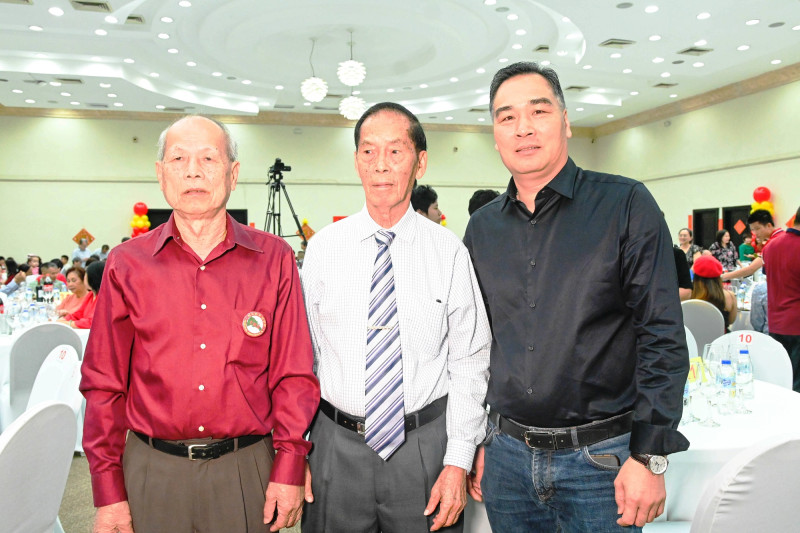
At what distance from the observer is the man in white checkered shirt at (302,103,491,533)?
1.69 meters

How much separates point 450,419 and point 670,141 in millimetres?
15314

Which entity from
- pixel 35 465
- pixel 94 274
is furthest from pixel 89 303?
pixel 35 465

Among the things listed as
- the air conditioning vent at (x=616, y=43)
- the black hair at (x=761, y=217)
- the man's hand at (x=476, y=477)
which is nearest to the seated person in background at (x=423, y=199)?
the man's hand at (x=476, y=477)

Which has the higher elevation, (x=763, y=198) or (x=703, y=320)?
(x=763, y=198)

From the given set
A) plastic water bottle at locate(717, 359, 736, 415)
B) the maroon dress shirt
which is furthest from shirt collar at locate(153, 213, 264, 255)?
plastic water bottle at locate(717, 359, 736, 415)

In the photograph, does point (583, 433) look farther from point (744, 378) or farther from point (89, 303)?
point (89, 303)

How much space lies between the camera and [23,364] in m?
3.96

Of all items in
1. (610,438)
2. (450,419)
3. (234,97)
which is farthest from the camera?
(234,97)

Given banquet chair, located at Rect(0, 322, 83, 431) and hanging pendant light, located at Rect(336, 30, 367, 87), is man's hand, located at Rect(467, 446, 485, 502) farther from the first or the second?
hanging pendant light, located at Rect(336, 30, 367, 87)

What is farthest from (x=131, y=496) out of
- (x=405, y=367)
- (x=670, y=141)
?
(x=670, y=141)

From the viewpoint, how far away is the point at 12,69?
447 inches

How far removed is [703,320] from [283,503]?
14.5 feet

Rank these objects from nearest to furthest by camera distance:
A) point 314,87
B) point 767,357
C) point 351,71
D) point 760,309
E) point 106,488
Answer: point 106,488 < point 767,357 < point 760,309 < point 351,71 < point 314,87

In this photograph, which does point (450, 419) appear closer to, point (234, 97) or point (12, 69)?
point (12, 69)
